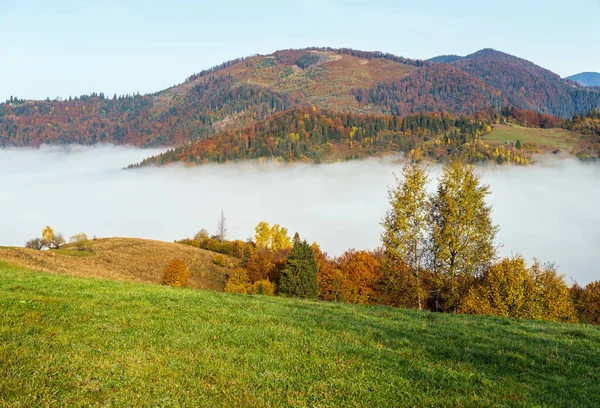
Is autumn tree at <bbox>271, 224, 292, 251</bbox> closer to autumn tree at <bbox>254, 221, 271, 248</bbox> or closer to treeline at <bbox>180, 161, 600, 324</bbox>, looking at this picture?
autumn tree at <bbox>254, 221, 271, 248</bbox>

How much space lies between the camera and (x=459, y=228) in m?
35.6

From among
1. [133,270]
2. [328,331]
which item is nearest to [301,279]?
[133,270]

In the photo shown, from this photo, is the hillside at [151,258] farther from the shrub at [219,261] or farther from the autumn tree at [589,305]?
the autumn tree at [589,305]

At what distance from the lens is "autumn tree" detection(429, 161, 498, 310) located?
116ft

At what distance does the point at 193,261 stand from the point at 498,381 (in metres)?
119

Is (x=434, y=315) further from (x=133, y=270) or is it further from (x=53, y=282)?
(x=133, y=270)

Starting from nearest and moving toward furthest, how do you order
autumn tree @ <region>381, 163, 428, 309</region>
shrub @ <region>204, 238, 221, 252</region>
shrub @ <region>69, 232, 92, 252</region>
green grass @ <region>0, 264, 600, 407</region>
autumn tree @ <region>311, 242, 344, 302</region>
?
green grass @ <region>0, 264, 600, 407</region>
autumn tree @ <region>381, 163, 428, 309</region>
autumn tree @ <region>311, 242, 344, 302</region>
shrub @ <region>69, 232, 92, 252</region>
shrub @ <region>204, 238, 221, 252</region>

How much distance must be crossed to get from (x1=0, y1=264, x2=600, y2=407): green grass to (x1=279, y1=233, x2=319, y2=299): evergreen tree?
55.8 metres

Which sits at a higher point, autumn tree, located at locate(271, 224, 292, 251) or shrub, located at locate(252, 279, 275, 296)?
shrub, located at locate(252, 279, 275, 296)

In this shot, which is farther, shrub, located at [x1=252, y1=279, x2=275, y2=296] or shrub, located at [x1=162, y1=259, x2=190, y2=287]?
shrub, located at [x1=162, y1=259, x2=190, y2=287]

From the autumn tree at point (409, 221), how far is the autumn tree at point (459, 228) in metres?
0.91

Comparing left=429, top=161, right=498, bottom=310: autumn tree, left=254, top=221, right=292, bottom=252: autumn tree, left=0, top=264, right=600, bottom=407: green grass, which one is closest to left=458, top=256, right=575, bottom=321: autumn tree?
left=429, top=161, right=498, bottom=310: autumn tree

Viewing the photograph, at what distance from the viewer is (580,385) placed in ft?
41.4

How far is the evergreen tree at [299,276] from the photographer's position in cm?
7694
